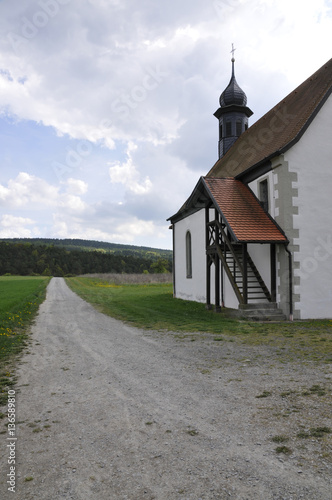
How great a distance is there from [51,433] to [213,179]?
39.2 ft

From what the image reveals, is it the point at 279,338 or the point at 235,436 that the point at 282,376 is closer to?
the point at 235,436

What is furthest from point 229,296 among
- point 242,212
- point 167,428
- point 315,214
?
point 167,428

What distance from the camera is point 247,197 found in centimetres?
1377

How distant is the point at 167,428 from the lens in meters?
3.61

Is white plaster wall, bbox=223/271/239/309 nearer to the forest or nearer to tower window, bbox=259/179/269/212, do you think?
tower window, bbox=259/179/269/212

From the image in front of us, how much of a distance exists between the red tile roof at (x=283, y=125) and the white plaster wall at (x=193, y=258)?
2.90 m

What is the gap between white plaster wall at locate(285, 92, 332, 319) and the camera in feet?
39.4

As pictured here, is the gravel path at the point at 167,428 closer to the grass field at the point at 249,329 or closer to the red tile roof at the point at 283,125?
the grass field at the point at 249,329

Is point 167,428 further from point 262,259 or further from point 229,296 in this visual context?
point 229,296

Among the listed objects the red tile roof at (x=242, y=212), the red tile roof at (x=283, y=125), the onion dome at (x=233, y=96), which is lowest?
the red tile roof at (x=242, y=212)

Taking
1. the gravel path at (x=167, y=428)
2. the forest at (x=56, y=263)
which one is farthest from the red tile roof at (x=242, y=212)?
the forest at (x=56, y=263)

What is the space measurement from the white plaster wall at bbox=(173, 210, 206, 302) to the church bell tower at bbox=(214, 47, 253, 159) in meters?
5.69

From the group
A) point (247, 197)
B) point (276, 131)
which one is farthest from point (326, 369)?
point (276, 131)

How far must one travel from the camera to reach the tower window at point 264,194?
13461 millimetres
